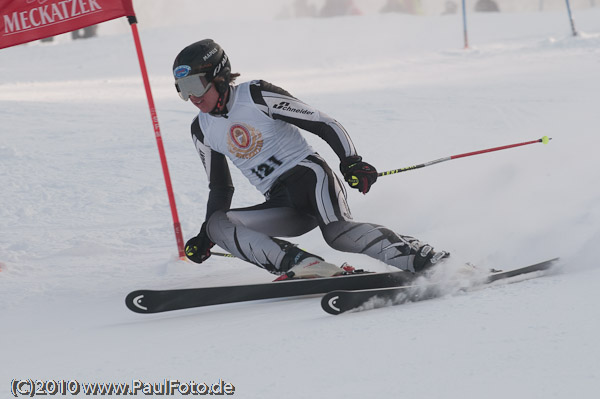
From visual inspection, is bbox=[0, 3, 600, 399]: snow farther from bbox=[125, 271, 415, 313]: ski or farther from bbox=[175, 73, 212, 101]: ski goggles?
bbox=[175, 73, 212, 101]: ski goggles

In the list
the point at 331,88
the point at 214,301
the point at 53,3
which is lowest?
the point at 331,88

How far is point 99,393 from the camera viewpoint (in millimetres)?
2520

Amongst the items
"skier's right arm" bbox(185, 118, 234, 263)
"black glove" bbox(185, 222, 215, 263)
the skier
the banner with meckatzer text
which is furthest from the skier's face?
the banner with meckatzer text

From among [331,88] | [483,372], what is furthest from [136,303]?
[331,88]

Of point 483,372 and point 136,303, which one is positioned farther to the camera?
point 136,303

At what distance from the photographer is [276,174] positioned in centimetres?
399

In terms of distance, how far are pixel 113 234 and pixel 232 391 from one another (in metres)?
3.62

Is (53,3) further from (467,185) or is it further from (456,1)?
(456,1)

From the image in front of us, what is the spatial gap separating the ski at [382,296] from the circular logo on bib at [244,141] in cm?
105

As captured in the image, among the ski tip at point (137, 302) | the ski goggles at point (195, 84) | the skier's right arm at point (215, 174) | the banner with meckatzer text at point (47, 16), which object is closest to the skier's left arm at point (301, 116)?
the ski goggles at point (195, 84)

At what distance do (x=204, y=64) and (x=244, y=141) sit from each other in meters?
0.44

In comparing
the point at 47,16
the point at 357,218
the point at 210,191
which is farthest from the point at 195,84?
the point at 357,218

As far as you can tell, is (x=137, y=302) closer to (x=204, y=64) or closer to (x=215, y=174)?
(x=215, y=174)

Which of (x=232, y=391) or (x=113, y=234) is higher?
(x=232, y=391)
